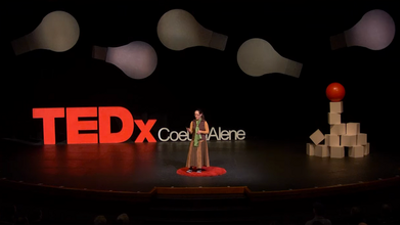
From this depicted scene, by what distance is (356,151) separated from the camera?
8.25m

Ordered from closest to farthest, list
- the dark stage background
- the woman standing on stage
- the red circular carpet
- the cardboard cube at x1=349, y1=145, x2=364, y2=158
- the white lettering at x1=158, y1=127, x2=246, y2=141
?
the red circular carpet → the woman standing on stage → the cardboard cube at x1=349, y1=145, x2=364, y2=158 → the dark stage background → the white lettering at x1=158, y1=127, x2=246, y2=141

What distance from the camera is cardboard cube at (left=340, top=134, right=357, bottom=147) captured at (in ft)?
27.1

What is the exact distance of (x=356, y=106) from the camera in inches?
412

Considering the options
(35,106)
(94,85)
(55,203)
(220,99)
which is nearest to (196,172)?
(55,203)

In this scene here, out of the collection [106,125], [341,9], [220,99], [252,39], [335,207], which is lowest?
[335,207]

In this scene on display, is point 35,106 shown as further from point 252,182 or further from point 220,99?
point 252,182

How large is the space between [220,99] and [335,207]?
17.6 feet

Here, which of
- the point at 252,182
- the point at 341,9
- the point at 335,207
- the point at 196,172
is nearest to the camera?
the point at 335,207

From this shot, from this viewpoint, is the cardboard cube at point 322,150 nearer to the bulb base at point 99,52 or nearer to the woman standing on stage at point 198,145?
the woman standing on stage at point 198,145

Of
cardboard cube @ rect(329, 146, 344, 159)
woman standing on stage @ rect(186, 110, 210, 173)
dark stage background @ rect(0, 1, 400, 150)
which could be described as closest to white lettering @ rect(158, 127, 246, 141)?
dark stage background @ rect(0, 1, 400, 150)

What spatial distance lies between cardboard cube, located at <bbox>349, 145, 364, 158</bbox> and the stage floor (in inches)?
7.7

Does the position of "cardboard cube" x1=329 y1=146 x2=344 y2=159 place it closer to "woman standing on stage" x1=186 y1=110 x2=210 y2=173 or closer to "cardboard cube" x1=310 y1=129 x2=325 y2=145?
"cardboard cube" x1=310 y1=129 x2=325 y2=145

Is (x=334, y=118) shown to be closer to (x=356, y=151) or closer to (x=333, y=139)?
(x=333, y=139)

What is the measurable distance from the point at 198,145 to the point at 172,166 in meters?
0.92
